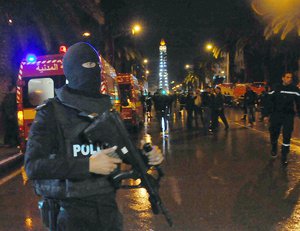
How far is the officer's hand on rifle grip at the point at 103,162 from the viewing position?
232 centimetres

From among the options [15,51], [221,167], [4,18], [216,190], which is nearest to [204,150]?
[221,167]

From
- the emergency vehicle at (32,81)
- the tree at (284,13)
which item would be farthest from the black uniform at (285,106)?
the tree at (284,13)

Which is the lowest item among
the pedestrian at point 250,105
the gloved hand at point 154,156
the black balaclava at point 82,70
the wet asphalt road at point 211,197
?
the wet asphalt road at point 211,197

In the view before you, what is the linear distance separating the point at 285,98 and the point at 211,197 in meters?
3.45

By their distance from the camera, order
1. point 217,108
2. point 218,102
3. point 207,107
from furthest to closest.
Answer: point 218,102, point 217,108, point 207,107

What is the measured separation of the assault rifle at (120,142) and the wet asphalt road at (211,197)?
3309mm

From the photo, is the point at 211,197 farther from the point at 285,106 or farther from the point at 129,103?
the point at 129,103

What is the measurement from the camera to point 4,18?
706 inches

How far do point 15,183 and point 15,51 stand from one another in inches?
492

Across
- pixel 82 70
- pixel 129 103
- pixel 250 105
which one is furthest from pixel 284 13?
pixel 82 70

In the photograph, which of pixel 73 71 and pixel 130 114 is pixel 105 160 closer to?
pixel 73 71

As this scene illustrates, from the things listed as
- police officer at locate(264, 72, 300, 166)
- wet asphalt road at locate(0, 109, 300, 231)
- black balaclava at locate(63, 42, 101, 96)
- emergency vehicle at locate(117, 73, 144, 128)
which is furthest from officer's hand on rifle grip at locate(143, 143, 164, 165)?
emergency vehicle at locate(117, 73, 144, 128)

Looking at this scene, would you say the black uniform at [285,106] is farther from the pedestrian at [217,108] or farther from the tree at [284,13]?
the tree at [284,13]

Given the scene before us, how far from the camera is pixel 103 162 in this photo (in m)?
2.32
